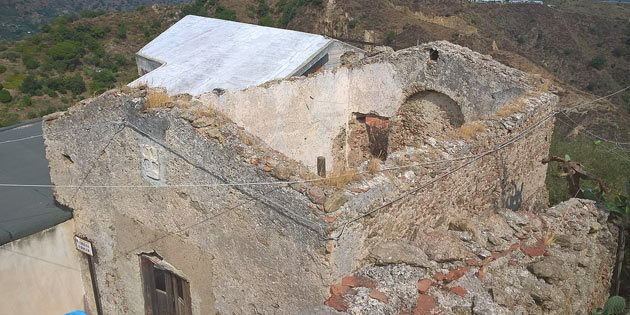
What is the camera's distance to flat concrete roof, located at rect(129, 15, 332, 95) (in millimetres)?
13693

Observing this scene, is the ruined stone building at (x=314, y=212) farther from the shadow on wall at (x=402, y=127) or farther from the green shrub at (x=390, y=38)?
the green shrub at (x=390, y=38)

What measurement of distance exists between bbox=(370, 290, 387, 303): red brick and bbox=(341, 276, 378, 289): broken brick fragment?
0.40ft

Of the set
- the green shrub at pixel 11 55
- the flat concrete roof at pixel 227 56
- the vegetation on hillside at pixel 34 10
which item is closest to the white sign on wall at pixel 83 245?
the flat concrete roof at pixel 227 56

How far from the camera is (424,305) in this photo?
5.14m

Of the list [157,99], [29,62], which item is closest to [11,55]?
[29,62]

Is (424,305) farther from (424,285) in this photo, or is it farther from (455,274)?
(455,274)

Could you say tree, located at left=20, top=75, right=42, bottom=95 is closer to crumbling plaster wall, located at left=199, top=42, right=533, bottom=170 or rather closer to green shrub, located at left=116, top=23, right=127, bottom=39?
green shrub, located at left=116, top=23, right=127, bottom=39

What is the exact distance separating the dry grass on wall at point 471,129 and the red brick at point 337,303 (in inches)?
126

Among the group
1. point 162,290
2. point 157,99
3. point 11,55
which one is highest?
point 157,99

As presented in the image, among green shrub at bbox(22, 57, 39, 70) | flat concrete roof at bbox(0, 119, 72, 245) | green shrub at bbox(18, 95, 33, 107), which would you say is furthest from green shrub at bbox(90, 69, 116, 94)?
flat concrete roof at bbox(0, 119, 72, 245)

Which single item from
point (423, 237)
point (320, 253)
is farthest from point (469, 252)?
point (320, 253)

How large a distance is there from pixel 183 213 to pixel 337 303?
2672mm

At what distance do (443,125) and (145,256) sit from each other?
6.12 metres

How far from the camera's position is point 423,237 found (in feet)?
20.2
